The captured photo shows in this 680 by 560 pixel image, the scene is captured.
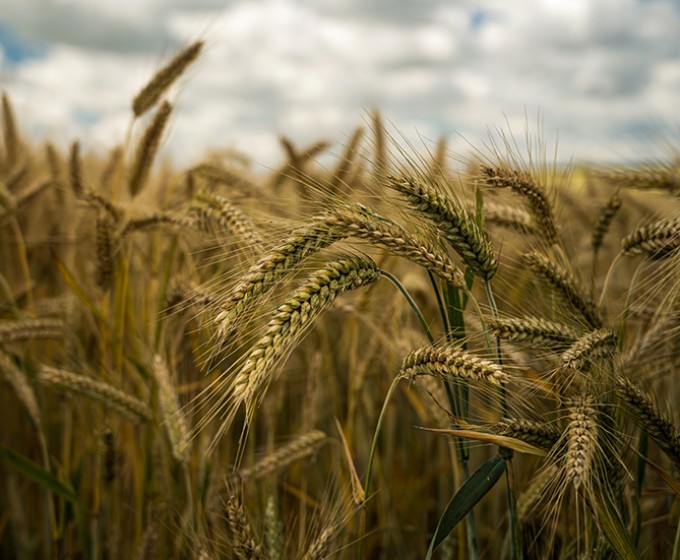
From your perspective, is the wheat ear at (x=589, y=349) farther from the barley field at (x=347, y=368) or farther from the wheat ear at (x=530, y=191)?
the wheat ear at (x=530, y=191)

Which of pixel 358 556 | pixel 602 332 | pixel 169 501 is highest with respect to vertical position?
pixel 602 332

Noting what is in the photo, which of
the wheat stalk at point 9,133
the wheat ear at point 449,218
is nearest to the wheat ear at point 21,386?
the wheat ear at point 449,218

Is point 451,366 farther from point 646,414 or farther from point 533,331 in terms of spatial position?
point 646,414

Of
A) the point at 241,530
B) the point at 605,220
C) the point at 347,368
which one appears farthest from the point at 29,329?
the point at 605,220

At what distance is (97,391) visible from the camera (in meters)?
1.93

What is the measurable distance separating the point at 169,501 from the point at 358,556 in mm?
858

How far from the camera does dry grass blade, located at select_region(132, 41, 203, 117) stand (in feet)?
8.21

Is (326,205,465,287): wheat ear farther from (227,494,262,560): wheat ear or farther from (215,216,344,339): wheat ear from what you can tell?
(227,494,262,560): wheat ear

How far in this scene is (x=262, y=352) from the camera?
3.76 ft

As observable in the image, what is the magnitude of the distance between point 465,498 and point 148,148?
71.0 inches

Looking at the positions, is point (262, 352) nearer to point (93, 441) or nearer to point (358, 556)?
point (358, 556)

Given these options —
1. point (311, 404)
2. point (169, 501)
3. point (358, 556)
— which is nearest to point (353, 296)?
point (311, 404)

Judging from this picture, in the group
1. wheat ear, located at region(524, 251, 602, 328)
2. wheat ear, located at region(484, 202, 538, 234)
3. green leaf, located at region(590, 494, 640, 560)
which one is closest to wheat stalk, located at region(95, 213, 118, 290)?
wheat ear, located at region(484, 202, 538, 234)

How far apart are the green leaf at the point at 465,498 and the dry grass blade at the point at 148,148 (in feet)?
5.83
